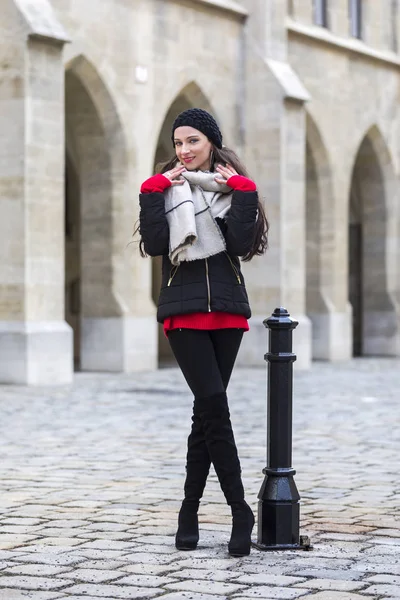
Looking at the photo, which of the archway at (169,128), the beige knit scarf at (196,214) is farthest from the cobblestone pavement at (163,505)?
the archway at (169,128)

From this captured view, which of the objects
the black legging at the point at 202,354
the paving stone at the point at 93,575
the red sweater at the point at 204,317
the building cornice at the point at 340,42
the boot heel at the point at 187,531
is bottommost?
the paving stone at the point at 93,575

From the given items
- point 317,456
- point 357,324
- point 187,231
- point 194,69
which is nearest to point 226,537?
point 187,231

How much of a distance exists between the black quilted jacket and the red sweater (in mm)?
30

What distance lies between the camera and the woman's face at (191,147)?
18.3 ft

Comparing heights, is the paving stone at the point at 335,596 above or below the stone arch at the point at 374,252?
below

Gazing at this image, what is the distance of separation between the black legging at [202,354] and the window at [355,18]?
2229 centimetres

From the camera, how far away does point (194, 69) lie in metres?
21.4

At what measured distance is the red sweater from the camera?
5.37m

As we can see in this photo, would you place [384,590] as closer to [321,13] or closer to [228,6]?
[228,6]

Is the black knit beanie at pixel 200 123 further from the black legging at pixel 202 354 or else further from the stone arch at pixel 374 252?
the stone arch at pixel 374 252

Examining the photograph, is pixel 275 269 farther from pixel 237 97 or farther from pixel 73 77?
pixel 73 77

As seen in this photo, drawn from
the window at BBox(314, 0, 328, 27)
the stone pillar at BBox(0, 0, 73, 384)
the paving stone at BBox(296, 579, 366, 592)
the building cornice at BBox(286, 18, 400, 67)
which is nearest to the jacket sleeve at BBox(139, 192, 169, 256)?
the paving stone at BBox(296, 579, 366, 592)

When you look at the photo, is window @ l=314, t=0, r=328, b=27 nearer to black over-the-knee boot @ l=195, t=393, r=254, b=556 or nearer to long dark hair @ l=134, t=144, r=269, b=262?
long dark hair @ l=134, t=144, r=269, b=262

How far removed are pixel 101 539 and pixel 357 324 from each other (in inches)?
910
